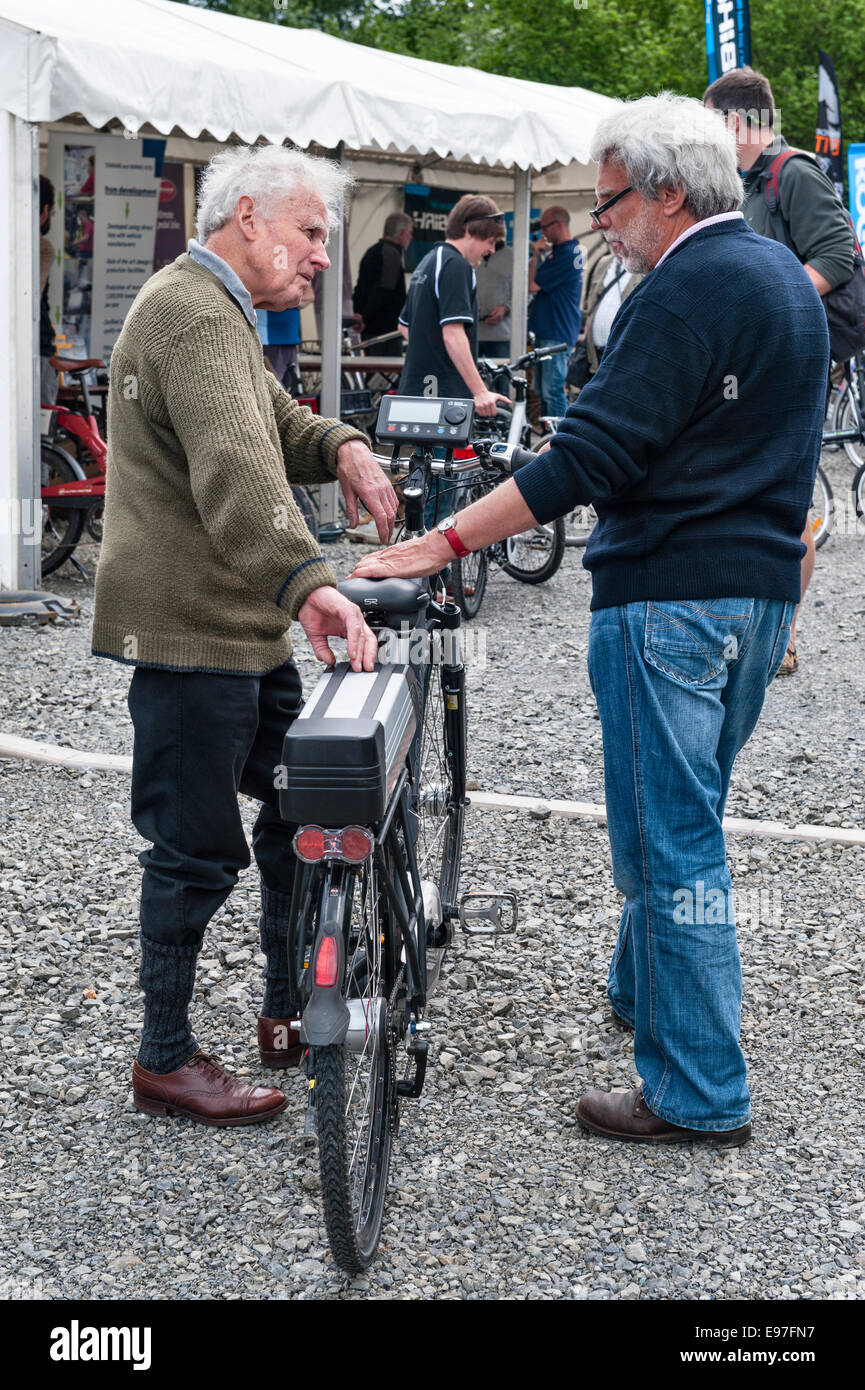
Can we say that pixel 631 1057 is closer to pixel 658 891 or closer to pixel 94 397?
pixel 658 891

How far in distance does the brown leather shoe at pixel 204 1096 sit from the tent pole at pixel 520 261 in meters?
9.98

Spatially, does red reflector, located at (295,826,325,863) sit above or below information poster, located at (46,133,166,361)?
below

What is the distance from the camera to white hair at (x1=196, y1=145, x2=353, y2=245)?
2.81m

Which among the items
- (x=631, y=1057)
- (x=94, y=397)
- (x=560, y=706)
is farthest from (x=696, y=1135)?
(x=94, y=397)

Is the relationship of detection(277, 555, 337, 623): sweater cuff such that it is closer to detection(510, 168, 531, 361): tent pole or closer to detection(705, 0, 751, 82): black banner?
detection(510, 168, 531, 361): tent pole

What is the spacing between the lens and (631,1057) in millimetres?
3502

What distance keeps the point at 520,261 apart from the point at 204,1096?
1028cm

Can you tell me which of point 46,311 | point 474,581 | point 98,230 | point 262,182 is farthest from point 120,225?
point 262,182

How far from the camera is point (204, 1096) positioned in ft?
10.3

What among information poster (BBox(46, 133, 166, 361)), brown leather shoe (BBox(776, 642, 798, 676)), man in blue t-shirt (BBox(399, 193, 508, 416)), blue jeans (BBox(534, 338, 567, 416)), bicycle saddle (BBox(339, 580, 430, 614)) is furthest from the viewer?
blue jeans (BBox(534, 338, 567, 416))

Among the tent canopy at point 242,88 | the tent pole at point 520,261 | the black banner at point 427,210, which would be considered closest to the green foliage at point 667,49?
the black banner at point 427,210

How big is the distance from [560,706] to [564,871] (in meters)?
2.11

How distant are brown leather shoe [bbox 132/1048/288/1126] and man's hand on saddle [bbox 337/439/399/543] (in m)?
1.18

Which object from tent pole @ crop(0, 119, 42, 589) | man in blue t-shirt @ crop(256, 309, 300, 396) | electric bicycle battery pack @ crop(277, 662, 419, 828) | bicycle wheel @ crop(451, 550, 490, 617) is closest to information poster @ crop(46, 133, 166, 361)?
man in blue t-shirt @ crop(256, 309, 300, 396)
